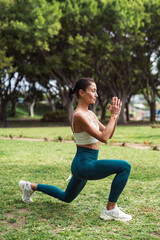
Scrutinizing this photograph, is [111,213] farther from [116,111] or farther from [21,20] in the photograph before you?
[21,20]

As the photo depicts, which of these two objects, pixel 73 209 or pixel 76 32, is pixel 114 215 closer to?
pixel 73 209

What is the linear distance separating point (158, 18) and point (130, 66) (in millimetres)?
5256

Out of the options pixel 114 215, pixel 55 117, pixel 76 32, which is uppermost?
pixel 76 32

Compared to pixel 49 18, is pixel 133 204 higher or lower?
lower

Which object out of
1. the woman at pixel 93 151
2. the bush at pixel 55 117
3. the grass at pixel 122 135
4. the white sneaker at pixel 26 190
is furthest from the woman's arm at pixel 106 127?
the bush at pixel 55 117

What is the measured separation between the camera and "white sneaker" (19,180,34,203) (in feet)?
15.0

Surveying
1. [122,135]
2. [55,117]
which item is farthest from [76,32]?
[122,135]

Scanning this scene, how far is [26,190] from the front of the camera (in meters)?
4.63

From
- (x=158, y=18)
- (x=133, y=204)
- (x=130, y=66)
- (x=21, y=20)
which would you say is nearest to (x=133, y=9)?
(x=158, y=18)

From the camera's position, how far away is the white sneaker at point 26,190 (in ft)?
15.0

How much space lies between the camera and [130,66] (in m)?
30.5

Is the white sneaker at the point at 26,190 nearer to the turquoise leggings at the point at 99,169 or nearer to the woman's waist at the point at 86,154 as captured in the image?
the turquoise leggings at the point at 99,169

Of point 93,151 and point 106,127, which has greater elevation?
point 106,127

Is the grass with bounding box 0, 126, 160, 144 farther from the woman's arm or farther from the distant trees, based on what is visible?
the woman's arm
